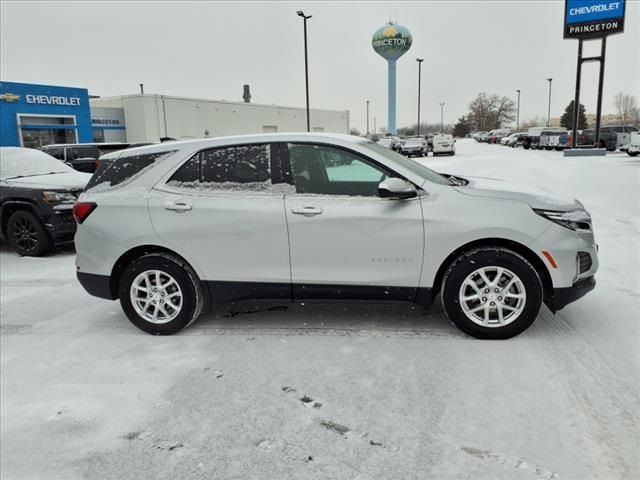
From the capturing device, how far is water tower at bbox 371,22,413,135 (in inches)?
2606

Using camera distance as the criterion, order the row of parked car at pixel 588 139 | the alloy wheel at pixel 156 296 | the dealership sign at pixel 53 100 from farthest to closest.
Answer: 1. the dealership sign at pixel 53 100
2. the row of parked car at pixel 588 139
3. the alloy wheel at pixel 156 296

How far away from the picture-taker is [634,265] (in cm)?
620

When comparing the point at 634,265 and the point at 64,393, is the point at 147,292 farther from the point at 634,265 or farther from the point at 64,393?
the point at 634,265

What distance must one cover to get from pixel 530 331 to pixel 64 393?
11.9 ft

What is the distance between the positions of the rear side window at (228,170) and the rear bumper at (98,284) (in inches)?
41.2

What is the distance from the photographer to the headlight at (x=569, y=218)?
4023mm

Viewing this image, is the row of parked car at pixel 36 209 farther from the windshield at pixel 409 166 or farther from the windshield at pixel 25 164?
the windshield at pixel 409 166

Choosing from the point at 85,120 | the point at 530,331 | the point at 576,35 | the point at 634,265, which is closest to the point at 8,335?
the point at 530,331

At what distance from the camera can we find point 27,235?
8.01 meters

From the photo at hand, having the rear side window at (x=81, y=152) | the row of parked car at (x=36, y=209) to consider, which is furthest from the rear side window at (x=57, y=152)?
the row of parked car at (x=36, y=209)

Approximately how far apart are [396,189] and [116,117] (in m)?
44.8

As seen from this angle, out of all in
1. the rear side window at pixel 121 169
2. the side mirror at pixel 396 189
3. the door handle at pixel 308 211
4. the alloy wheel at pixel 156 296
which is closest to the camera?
the side mirror at pixel 396 189

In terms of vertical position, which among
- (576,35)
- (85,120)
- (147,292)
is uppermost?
(576,35)

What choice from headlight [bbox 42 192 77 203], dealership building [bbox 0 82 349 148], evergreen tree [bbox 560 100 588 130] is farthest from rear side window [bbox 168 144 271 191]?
evergreen tree [bbox 560 100 588 130]
